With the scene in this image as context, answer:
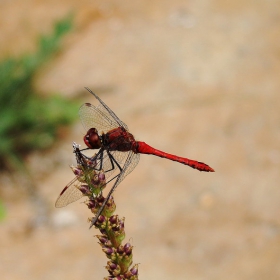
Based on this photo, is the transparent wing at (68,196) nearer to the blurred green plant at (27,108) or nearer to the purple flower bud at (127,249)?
the purple flower bud at (127,249)

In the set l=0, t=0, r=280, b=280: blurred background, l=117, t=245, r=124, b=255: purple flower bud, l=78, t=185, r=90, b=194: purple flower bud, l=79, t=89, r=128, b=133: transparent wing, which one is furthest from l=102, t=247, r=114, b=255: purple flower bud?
l=0, t=0, r=280, b=280: blurred background

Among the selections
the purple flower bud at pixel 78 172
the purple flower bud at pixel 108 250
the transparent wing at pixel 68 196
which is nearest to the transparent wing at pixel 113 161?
the transparent wing at pixel 68 196

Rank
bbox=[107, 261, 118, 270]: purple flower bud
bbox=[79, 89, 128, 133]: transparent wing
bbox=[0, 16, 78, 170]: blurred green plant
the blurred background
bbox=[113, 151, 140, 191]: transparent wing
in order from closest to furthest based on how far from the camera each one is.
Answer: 1. bbox=[107, 261, 118, 270]: purple flower bud
2. bbox=[113, 151, 140, 191]: transparent wing
3. bbox=[79, 89, 128, 133]: transparent wing
4. the blurred background
5. bbox=[0, 16, 78, 170]: blurred green plant

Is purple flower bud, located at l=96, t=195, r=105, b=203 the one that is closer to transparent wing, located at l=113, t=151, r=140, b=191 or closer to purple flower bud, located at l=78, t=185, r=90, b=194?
purple flower bud, located at l=78, t=185, r=90, b=194

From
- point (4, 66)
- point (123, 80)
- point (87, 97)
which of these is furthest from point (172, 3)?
point (4, 66)

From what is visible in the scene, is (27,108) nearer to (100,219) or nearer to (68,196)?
(68,196)

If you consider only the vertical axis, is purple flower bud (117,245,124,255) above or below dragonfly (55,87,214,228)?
below

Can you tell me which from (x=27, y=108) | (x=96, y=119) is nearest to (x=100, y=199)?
(x=96, y=119)
